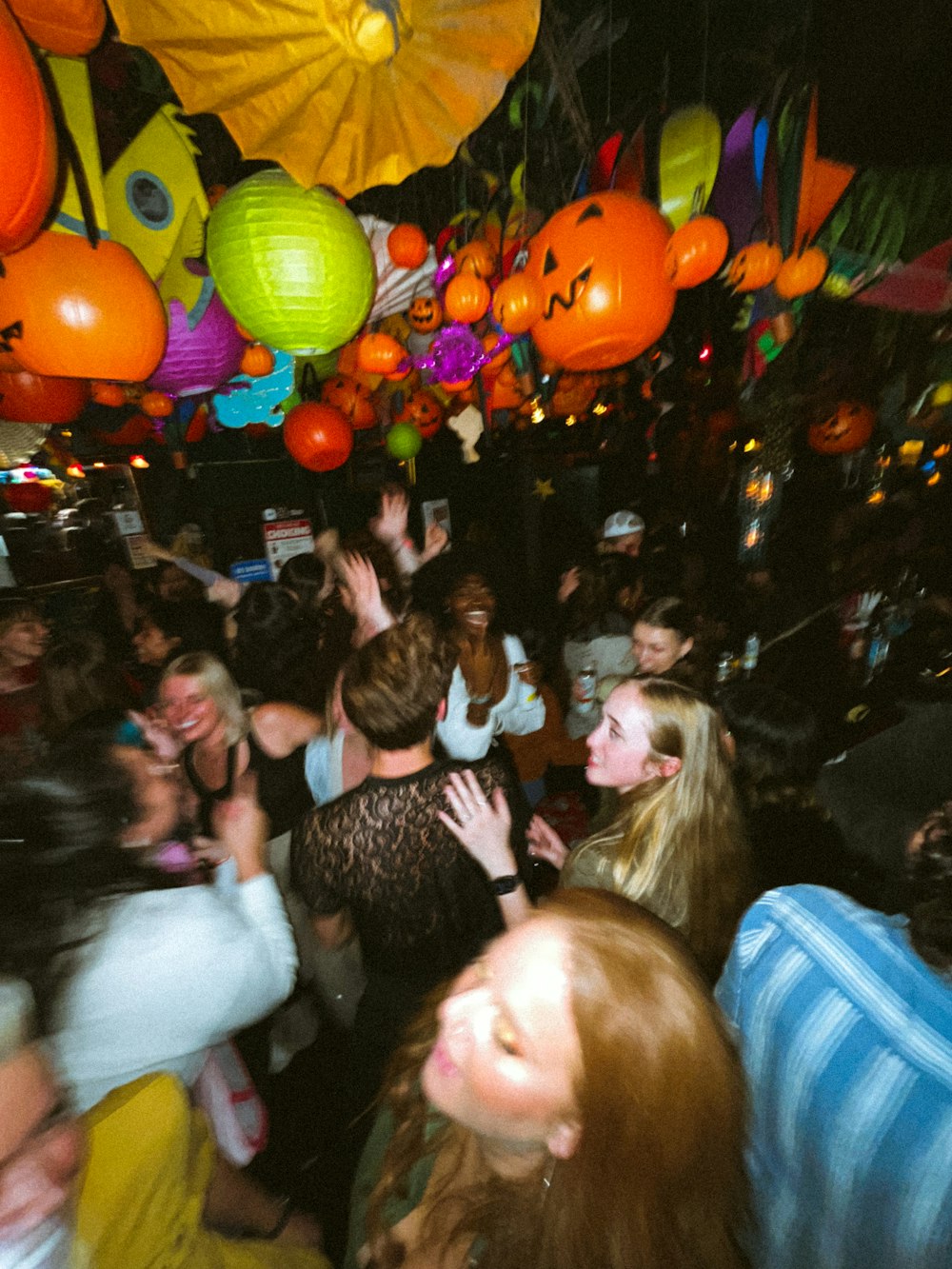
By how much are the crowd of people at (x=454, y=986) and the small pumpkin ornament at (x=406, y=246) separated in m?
1.57

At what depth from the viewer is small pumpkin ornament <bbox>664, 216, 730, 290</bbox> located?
1781mm

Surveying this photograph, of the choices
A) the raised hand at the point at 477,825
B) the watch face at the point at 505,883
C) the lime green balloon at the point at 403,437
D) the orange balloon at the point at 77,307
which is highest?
the lime green balloon at the point at 403,437

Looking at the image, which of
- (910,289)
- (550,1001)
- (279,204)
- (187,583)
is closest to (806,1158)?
(550,1001)

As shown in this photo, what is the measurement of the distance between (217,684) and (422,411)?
3.43 m

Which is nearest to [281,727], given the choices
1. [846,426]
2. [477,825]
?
[477,825]

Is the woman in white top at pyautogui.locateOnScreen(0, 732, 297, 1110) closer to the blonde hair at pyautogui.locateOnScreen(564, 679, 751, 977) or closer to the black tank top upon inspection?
the black tank top

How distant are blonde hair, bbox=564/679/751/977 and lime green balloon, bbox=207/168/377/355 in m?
1.71

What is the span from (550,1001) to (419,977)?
3.56 feet

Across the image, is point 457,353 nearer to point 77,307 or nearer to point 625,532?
point 77,307

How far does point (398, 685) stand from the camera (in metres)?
1.51

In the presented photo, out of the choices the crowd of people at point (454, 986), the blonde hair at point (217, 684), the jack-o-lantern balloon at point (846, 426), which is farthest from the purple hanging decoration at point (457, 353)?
the jack-o-lantern balloon at point (846, 426)

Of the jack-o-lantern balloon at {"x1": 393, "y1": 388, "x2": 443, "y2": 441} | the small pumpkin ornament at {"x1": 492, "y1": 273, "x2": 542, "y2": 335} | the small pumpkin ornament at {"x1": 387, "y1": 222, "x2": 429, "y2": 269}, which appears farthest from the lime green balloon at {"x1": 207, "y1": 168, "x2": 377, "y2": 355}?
the jack-o-lantern balloon at {"x1": 393, "y1": 388, "x2": 443, "y2": 441}

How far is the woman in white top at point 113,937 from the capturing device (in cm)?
103

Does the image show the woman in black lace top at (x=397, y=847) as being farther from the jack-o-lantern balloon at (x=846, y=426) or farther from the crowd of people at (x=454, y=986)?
the jack-o-lantern balloon at (x=846, y=426)
